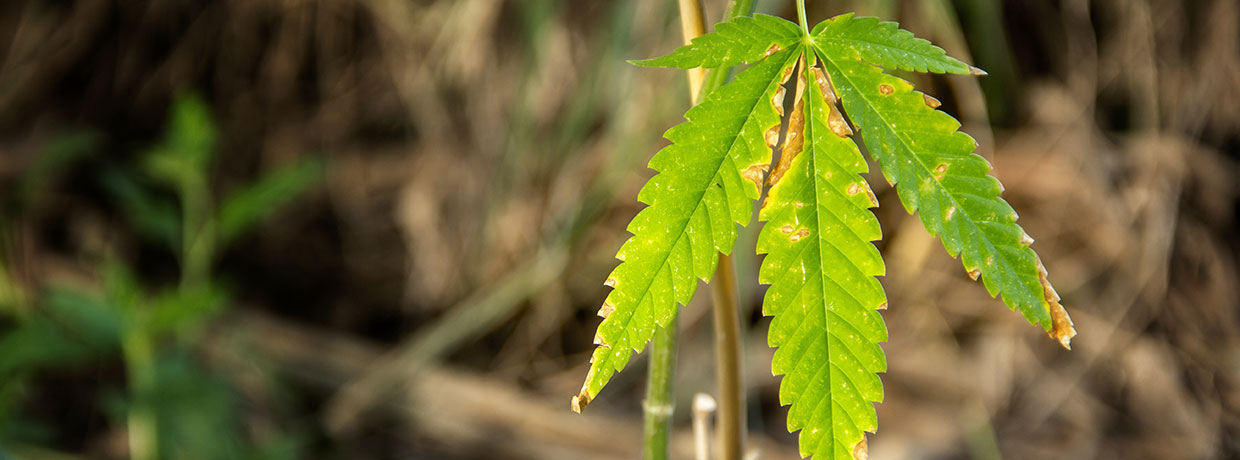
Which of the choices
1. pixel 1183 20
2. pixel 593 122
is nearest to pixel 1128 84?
pixel 1183 20

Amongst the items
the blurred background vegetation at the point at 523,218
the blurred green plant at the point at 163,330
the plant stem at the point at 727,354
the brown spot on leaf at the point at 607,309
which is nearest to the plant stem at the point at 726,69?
the plant stem at the point at 727,354

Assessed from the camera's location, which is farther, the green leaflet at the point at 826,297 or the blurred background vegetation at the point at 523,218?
the blurred background vegetation at the point at 523,218

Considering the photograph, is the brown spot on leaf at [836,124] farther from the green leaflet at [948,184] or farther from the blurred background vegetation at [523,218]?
the blurred background vegetation at [523,218]

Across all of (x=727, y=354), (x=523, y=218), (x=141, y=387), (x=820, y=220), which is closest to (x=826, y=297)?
(x=820, y=220)

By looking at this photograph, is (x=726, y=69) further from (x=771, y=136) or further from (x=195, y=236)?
(x=195, y=236)

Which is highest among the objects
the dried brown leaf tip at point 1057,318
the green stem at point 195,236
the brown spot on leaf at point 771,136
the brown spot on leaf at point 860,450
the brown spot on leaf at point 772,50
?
the green stem at point 195,236

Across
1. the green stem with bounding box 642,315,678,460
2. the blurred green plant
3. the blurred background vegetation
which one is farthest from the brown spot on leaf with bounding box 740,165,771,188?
the blurred background vegetation
